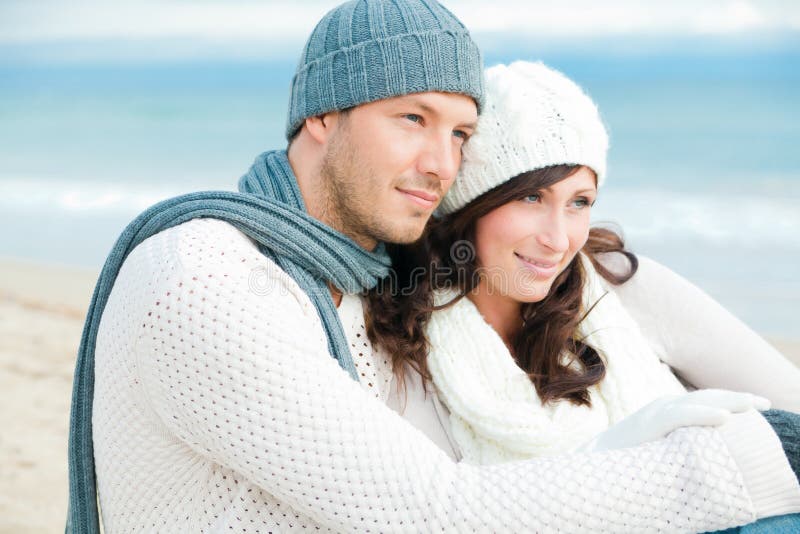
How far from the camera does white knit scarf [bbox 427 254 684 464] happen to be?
2.54 meters

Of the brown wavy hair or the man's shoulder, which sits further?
the brown wavy hair

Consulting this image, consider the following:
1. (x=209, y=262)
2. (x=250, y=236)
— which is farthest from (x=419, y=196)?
(x=209, y=262)

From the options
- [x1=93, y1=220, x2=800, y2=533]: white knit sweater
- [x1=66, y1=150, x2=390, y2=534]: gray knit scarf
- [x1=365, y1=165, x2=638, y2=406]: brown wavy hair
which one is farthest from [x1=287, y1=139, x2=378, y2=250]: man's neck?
[x1=93, y1=220, x2=800, y2=533]: white knit sweater

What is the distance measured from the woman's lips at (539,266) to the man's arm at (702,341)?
0.38m

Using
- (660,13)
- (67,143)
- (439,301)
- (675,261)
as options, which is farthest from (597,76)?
(439,301)

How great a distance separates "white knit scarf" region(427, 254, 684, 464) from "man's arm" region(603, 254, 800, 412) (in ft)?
0.26

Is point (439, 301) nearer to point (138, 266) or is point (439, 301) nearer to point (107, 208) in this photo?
point (138, 266)

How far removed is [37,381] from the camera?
216 inches

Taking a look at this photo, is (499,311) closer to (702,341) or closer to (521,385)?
(521,385)

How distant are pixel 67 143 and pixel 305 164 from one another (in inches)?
648

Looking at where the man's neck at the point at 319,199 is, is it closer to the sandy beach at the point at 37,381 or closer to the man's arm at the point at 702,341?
the man's arm at the point at 702,341

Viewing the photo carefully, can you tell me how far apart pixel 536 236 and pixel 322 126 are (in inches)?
29.1

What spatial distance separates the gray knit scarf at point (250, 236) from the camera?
7.48ft

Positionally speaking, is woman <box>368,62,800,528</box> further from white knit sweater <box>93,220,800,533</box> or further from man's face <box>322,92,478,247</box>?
white knit sweater <box>93,220,800,533</box>
